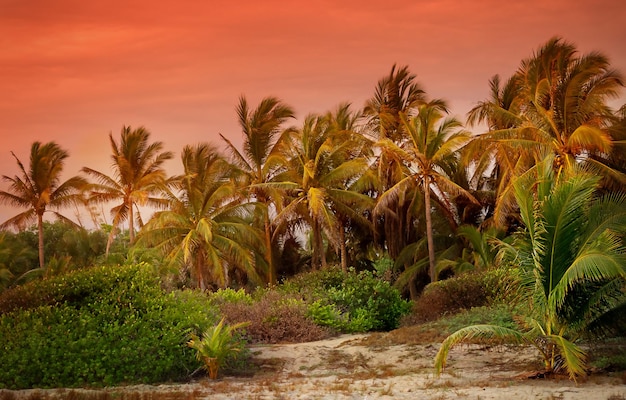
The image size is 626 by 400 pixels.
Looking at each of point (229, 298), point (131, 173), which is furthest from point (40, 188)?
point (229, 298)

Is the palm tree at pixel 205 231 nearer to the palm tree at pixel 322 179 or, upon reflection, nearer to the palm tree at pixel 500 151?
the palm tree at pixel 322 179

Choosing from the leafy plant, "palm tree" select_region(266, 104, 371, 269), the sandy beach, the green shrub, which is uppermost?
"palm tree" select_region(266, 104, 371, 269)

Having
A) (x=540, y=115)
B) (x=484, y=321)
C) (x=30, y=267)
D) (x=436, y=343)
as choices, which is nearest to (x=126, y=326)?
(x=436, y=343)

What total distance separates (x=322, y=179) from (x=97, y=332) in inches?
792

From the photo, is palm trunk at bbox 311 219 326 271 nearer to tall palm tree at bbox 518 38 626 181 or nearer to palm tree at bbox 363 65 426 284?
palm tree at bbox 363 65 426 284

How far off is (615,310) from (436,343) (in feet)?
17.8

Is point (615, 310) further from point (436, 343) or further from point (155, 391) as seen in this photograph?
point (155, 391)

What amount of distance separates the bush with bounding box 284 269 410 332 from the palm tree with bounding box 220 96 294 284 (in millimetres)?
9888

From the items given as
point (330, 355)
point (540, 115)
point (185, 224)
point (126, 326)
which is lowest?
point (330, 355)

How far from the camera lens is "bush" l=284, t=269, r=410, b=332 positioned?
2331cm

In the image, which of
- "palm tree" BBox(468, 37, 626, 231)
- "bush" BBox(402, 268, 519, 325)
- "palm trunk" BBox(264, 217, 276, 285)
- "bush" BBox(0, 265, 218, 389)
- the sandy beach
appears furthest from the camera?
"palm trunk" BBox(264, 217, 276, 285)

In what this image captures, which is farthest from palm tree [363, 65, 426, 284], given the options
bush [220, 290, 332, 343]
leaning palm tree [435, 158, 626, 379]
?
leaning palm tree [435, 158, 626, 379]

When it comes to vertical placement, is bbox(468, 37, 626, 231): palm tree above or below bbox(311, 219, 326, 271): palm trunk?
above

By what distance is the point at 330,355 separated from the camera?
1811 cm
